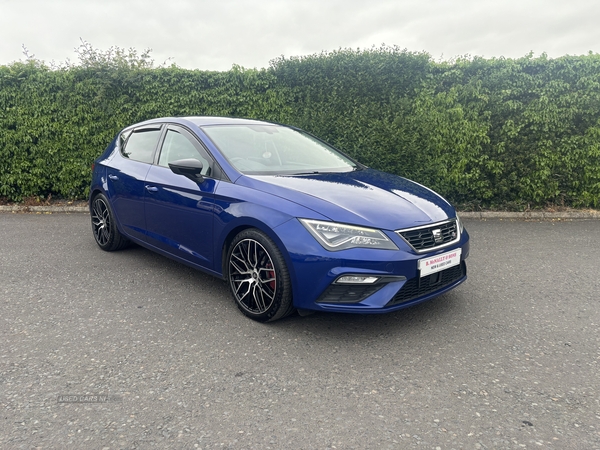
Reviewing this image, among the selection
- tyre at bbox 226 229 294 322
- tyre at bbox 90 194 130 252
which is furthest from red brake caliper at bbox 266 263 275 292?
tyre at bbox 90 194 130 252

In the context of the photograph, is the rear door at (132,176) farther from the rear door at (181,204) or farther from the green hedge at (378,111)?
the green hedge at (378,111)

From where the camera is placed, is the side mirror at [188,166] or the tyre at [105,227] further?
the tyre at [105,227]

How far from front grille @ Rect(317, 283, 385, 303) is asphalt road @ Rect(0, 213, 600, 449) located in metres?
0.33

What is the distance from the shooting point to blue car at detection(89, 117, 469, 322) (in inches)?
120

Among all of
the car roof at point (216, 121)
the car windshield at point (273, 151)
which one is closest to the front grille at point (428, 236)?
the car windshield at point (273, 151)

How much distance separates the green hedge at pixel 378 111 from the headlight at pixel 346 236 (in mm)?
5029

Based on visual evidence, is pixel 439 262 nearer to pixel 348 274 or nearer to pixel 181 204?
pixel 348 274

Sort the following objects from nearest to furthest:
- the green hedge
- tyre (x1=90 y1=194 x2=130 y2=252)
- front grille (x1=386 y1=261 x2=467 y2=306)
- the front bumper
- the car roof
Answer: the front bumper → front grille (x1=386 y1=261 x2=467 y2=306) → the car roof → tyre (x1=90 y1=194 x2=130 y2=252) → the green hedge

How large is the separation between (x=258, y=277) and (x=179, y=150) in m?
1.61

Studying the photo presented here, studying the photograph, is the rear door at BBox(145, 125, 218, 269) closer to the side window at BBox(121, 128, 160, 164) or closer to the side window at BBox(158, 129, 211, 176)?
the side window at BBox(158, 129, 211, 176)

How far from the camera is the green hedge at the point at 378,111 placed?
7.61 m

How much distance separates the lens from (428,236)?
3.24 m

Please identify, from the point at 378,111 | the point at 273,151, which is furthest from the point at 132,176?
the point at 378,111

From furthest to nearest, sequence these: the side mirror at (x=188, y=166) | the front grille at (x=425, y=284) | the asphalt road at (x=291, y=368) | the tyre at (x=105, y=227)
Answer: the tyre at (x=105, y=227) < the side mirror at (x=188, y=166) < the front grille at (x=425, y=284) < the asphalt road at (x=291, y=368)
